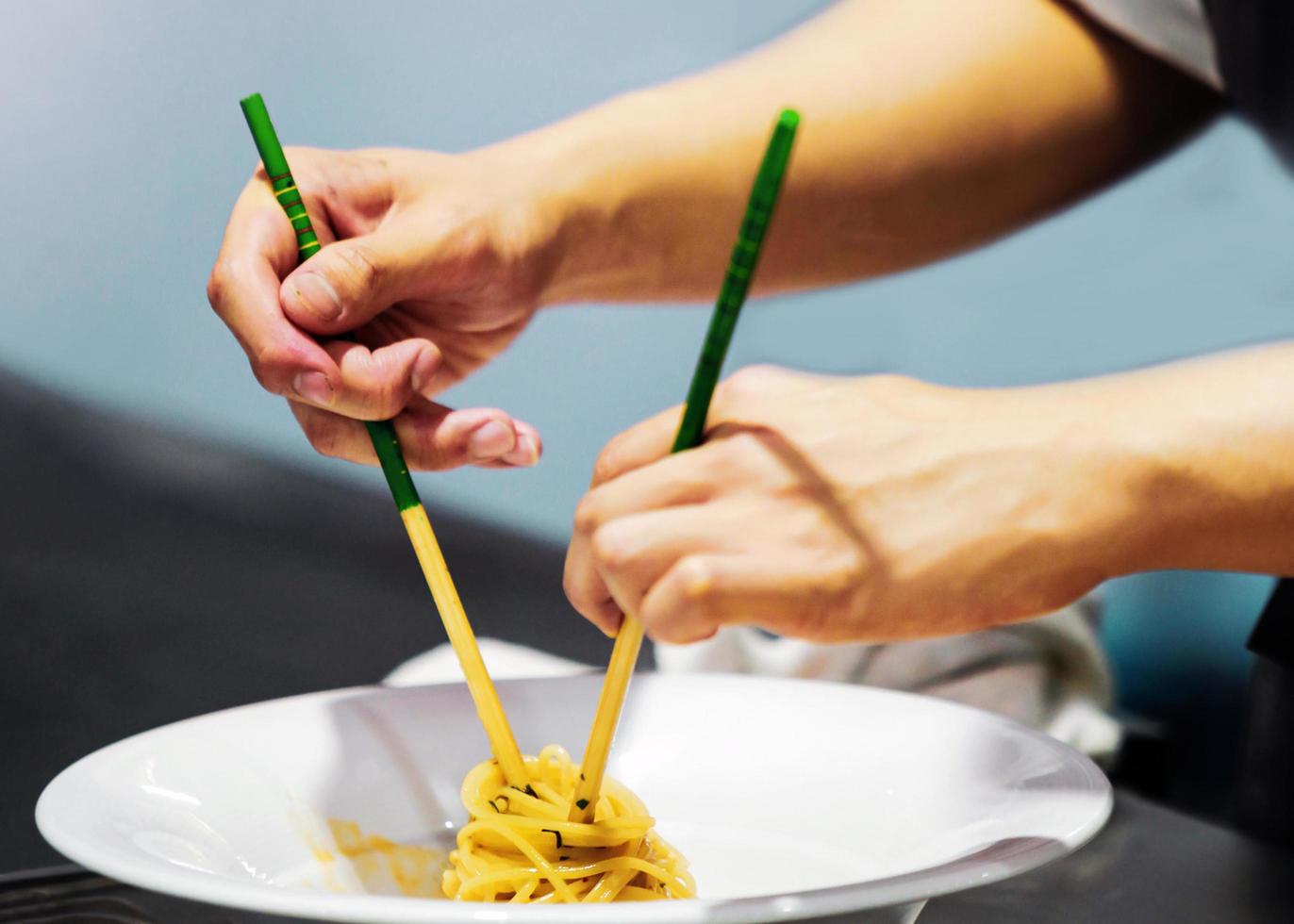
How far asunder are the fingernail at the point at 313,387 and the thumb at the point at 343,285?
3 centimetres

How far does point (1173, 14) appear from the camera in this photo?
100 centimetres

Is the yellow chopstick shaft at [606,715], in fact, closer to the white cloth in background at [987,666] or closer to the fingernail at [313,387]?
the fingernail at [313,387]

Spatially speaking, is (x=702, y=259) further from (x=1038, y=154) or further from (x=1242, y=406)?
(x=1242, y=406)

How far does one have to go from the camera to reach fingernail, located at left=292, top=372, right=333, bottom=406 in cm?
62

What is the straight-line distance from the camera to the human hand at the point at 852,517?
47 centimetres

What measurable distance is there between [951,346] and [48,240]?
54.6 inches

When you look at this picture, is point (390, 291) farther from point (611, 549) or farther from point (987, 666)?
point (987, 666)

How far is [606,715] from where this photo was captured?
1.77 feet

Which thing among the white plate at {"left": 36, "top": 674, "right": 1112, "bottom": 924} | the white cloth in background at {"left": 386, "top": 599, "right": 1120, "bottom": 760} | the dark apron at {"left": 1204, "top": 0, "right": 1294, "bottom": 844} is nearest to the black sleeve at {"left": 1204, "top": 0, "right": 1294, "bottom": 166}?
the dark apron at {"left": 1204, "top": 0, "right": 1294, "bottom": 844}

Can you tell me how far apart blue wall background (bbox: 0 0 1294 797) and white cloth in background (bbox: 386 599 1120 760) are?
0.73m

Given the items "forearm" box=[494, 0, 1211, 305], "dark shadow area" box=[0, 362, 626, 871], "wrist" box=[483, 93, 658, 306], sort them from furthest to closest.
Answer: "dark shadow area" box=[0, 362, 626, 871] < "forearm" box=[494, 0, 1211, 305] < "wrist" box=[483, 93, 658, 306]

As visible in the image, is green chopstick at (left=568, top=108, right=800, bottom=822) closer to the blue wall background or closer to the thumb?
the thumb

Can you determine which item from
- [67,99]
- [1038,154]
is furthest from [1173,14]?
[67,99]

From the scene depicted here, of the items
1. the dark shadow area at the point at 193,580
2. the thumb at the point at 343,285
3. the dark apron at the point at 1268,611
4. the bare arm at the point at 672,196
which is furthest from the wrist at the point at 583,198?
the dark shadow area at the point at 193,580
